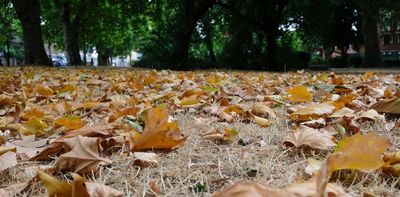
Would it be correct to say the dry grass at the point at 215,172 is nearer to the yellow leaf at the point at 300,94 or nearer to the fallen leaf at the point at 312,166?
the fallen leaf at the point at 312,166

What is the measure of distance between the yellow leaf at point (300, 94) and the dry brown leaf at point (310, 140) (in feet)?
3.73

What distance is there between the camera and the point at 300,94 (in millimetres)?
2678

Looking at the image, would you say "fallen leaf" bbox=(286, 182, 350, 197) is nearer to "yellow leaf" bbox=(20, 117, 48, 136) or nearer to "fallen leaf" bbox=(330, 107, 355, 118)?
"fallen leaf" bbox=(330, 107, 355, 118)

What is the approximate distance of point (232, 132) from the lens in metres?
1.72

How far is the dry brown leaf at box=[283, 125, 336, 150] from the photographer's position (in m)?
1.44

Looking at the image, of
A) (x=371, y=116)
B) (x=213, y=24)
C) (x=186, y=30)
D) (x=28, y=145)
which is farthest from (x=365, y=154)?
(x=213, y=24)

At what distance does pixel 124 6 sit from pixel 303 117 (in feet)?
55.1

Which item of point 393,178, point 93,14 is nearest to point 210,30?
point 93,14

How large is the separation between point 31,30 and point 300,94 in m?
11.4

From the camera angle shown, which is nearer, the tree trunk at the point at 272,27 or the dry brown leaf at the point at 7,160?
the dry brown leaf at the point at 7,160

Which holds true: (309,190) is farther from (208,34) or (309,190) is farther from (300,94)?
(208,34)

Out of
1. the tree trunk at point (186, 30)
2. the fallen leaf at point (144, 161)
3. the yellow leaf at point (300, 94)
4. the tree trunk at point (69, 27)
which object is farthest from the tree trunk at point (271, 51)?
the fallen leaf at point (144, 161)

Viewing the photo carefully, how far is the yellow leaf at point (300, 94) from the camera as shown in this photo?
2.67 m

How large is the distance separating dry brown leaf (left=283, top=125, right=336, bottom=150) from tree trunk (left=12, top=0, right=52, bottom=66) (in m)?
12.1
